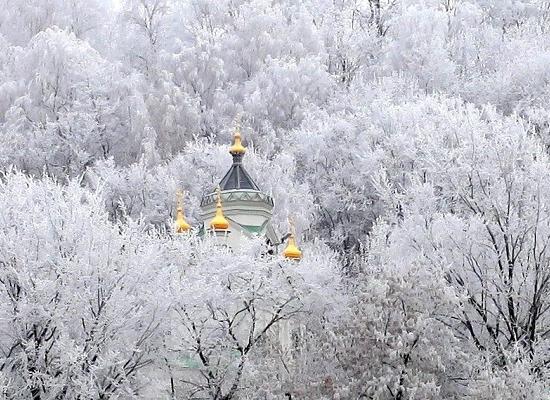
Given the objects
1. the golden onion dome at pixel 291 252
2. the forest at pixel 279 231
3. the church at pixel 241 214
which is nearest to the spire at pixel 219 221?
the church at pixel 241 214

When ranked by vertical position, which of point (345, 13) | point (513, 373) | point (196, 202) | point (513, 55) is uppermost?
point (345, 13)

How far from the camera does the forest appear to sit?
1884 cm

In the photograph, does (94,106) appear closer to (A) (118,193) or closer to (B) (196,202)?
(A) (118,193)

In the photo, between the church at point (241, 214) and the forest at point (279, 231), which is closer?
the forest at point (279, 231)

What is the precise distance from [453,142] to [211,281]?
8.17 m

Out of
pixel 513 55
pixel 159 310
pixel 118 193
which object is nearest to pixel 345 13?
pixel 513 55

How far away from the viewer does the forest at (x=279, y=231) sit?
18.8 meters

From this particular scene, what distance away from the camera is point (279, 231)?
33.0m

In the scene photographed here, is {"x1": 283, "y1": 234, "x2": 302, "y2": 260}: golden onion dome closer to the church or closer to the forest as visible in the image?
the church

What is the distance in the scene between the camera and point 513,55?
42812mm

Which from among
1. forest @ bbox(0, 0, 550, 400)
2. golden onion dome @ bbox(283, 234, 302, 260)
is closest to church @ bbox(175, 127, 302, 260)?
golden onion dome @ bbox(283, 234, 302, 260)

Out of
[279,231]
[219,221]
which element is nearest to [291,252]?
[219,221]

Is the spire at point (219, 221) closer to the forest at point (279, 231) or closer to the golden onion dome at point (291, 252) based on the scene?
the forest at point (279, 231)

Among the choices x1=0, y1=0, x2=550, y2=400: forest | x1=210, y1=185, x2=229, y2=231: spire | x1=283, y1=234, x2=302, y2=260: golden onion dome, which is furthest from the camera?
x1=283, y1=234, x2=302, y2=260: golden onion dome
